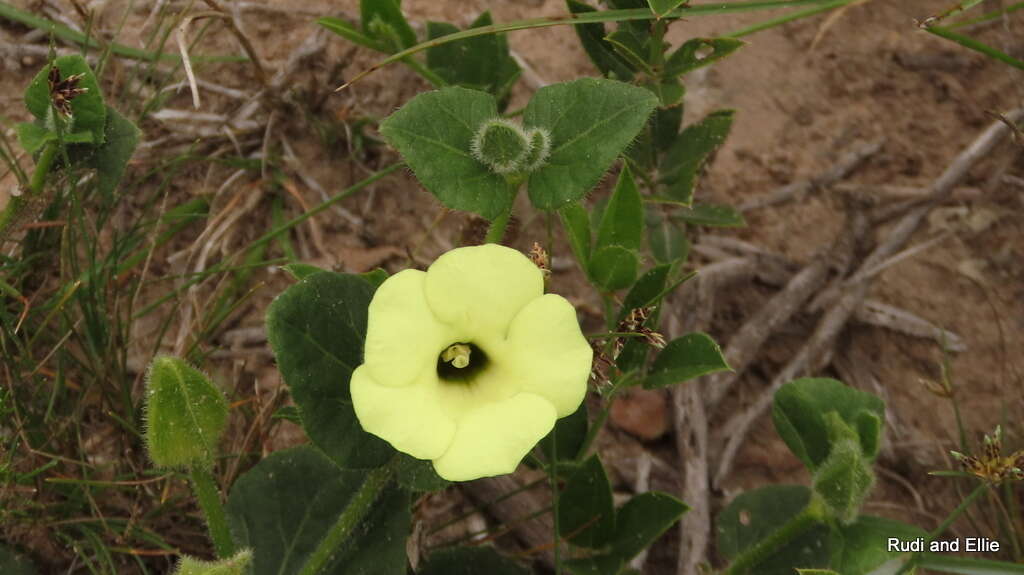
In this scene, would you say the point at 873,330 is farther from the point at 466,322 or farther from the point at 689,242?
the point at 466,322

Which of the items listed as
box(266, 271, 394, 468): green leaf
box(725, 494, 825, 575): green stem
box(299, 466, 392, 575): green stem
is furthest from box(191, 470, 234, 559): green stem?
box(725, 494, 825, 575): green stem

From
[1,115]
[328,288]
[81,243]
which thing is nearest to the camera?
[328,288]

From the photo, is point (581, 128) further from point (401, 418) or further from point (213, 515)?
point (213, 515)

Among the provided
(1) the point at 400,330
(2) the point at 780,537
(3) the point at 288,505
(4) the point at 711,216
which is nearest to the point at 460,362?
(1) the point at 400,330

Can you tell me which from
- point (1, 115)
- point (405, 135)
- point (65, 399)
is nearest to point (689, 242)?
point (405, 135)

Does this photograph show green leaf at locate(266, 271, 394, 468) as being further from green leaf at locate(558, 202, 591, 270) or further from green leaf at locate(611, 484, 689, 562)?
green leaf at locate(611, 484, 689, 562)
